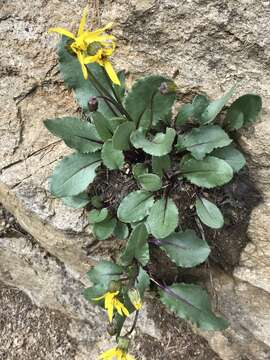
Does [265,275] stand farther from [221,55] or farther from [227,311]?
[221,55]

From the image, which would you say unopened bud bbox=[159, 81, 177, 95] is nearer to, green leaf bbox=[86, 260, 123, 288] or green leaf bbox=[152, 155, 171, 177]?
green leaf bbox=[152, 155, 171, 177]

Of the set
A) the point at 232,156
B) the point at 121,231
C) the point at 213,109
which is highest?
the point at 213,109

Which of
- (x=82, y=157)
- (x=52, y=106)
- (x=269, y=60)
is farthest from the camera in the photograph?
(x=52, y=106)

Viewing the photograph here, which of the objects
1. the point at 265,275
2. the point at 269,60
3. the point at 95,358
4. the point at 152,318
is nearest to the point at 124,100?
the point at 269,60

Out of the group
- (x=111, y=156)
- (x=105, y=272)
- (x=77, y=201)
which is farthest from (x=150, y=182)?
(x=105, y=272)

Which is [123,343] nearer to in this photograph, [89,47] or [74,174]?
[74,174]
